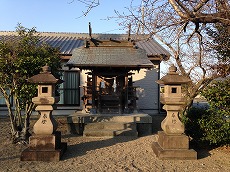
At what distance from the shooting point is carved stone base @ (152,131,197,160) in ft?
20.7

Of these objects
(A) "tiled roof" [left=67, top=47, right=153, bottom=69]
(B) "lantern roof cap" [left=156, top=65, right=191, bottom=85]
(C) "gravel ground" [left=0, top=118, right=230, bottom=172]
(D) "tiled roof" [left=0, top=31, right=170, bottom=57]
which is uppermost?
(D) "tiled roof" [left=0, top=31, right=170, bottom=57]

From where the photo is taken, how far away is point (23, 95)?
7328 mm

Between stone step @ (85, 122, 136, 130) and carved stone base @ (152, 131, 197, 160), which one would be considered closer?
carved stone base @ (152, 131, 197, 160)

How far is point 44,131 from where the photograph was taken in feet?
21.1

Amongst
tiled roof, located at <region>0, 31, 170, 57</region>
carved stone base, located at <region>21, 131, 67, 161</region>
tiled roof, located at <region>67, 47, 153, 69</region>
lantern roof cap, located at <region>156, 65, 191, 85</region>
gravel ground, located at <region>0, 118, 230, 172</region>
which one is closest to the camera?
gravel ground, located at <region>0, 118, 230, 172</region>

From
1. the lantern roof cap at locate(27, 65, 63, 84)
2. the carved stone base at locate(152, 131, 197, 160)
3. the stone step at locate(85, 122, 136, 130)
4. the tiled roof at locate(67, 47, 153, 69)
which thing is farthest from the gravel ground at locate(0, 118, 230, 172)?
the tiled roof at locate(67, 47, 153, 69)

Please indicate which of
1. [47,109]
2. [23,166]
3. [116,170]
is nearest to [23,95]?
[47,109]

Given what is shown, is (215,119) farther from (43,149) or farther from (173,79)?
(43,149)

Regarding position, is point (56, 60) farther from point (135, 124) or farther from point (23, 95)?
point (135, 124)

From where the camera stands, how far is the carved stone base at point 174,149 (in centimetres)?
631

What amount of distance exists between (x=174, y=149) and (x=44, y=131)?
3618 millimetres

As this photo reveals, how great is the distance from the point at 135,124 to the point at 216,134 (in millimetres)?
3426

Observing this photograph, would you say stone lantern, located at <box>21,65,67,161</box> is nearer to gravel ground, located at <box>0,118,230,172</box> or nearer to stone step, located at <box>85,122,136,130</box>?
gravel ground, located at <box>0,118,230,172</box>

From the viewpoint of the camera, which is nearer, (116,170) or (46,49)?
(116,170)
